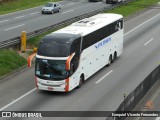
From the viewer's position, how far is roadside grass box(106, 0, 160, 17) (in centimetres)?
5738

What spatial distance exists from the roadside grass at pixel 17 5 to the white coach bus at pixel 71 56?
108 feet

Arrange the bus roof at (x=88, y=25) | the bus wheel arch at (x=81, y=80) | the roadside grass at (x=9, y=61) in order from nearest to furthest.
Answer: the bus wheel arch at (x=81, y=80), the bus roof at (x=88, y=25), the roadside grass at (x=9, y=61)

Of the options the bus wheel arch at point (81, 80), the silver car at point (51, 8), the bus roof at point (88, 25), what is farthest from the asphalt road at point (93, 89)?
the silver car at point (51, 8)

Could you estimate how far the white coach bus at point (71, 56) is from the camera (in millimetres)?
24781

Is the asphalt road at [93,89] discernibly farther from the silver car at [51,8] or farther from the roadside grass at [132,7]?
the silver car at [51,8]

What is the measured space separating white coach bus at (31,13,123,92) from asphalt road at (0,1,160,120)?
2.21ft

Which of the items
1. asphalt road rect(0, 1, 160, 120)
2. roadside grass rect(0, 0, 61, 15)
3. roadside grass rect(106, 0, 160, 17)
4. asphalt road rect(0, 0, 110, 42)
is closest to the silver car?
asphalt road rect(0, 0, 110, 42)

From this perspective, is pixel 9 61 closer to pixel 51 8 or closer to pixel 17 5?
pixel 51 8

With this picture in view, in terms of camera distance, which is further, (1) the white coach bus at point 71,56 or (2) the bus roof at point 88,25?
(2) the bus roof at point 88,25

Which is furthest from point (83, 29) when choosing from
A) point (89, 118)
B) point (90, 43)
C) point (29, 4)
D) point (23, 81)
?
point (29, 4)

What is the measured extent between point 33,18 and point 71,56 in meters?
30.4

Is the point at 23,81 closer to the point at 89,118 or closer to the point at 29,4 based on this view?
the point at 89,118

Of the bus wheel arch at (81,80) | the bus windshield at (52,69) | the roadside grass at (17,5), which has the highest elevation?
the bus windshield at (52,69)

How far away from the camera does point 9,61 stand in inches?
1209
